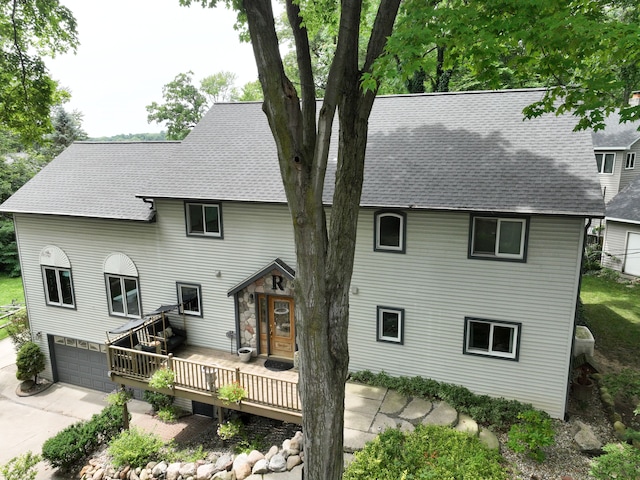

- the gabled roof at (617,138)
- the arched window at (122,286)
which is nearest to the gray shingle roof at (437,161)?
the arched window at (122,286)

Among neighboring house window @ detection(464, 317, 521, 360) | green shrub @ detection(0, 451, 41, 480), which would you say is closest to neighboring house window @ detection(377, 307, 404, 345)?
neighboring house window @ detection(464, 317, 521, 360)

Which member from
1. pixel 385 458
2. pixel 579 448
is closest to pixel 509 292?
pixel 579 448

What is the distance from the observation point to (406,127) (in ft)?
43.5

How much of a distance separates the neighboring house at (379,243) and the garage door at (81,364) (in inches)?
2.3

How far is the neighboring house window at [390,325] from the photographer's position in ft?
38.3

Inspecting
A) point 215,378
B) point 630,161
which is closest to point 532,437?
point 215,378

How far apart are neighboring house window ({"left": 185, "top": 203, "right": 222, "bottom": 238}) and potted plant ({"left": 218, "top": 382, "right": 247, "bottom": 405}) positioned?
447cm

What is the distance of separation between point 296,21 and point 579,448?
33.9ft

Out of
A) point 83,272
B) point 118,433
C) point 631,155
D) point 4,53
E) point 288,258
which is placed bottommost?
point 118,433

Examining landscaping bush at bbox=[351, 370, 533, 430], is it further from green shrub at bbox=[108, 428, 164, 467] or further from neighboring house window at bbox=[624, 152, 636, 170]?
neighboring house window at bbox=[624, 152, 636, 170]

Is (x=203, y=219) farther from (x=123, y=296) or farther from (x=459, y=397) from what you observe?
(x=459, y=397)

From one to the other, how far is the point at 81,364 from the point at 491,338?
14.9m

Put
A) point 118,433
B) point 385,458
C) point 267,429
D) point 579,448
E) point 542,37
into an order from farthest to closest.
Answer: point 118,433 → point 267,429 → point 579,448 → point 385,458 → point 542,37

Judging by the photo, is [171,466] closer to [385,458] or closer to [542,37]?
[385,458]
